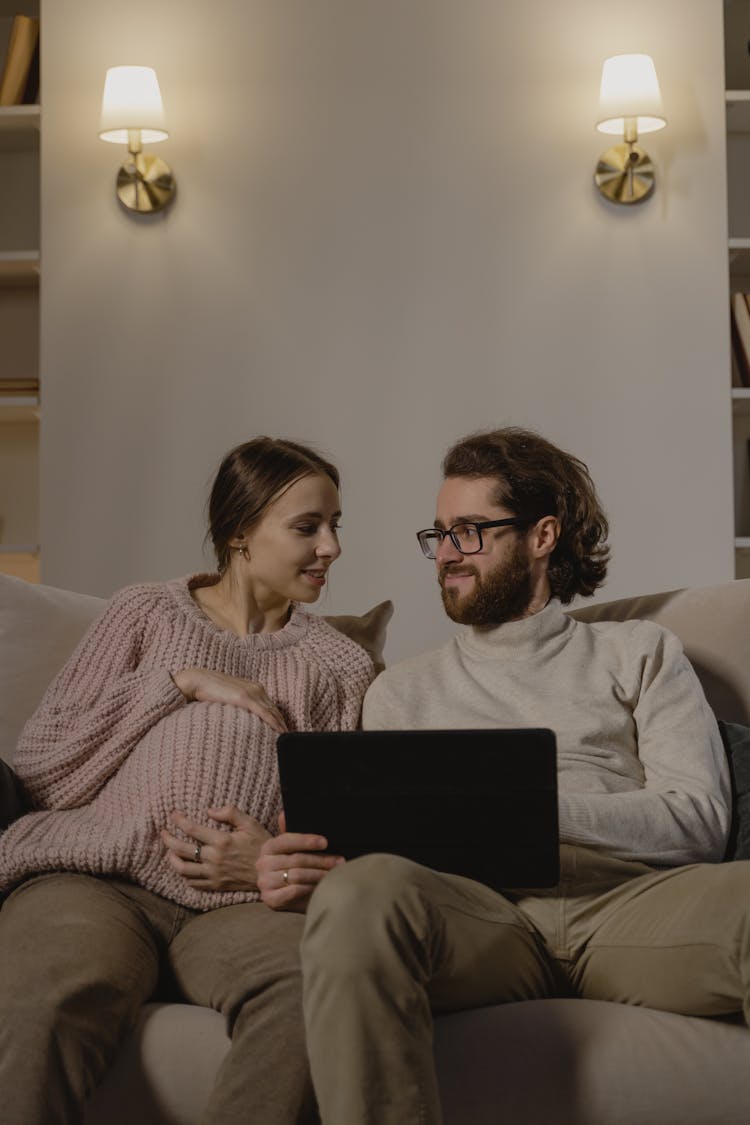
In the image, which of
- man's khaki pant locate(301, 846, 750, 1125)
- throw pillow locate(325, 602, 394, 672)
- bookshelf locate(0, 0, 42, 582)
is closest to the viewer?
man's khaki pant locate(301, 846, 750, 1125)

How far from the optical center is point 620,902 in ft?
5.69

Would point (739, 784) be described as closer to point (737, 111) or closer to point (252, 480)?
point (252, 480)

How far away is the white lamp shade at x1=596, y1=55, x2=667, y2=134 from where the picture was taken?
3100mm

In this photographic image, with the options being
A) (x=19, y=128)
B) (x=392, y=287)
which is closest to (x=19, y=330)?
(x=19, y=128)

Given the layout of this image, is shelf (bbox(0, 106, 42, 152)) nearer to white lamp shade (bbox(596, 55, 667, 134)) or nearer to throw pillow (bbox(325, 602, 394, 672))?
white lamp shade (bbox(596, 55, 667, 134))

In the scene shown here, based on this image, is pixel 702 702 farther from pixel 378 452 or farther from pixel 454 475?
pixel 378 452

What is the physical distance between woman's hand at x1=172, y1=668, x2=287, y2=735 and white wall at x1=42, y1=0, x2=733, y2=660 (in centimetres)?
119

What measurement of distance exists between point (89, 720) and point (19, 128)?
211 centimetres

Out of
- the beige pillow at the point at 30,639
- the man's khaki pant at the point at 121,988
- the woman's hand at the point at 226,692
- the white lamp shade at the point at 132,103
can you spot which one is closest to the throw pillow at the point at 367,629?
the beige pillow at the point at 30,639

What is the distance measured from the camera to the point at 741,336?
3283mm

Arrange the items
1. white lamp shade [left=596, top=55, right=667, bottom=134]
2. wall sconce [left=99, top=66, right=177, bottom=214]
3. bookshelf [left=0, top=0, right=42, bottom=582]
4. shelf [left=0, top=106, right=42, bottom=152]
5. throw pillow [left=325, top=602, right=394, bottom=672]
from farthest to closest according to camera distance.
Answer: bookshelf [left=0, top=0, right=42, bottom=582] → shelf [left=0, top=106, right=42, bottom=152] → wall sconce [left=99, top=66, right=177, bottom=214] → white lamp shade [left=596, top=55, right=667, bottom=134] → throw pillow [left=325, top=602, right=394, bottom=672]

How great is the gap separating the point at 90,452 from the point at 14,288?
0.71 m

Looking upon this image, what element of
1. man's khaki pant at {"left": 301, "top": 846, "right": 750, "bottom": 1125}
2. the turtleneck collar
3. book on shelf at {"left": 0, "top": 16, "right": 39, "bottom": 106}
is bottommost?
man's khaki pant at {"left": 301, "top": 846, "right": 750, "bottom": 1125}

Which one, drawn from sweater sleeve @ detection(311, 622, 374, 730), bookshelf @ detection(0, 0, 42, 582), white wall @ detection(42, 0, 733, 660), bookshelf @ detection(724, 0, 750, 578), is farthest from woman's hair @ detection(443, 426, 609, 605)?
bookshelf @ detection(0, 0, 42, 582)
